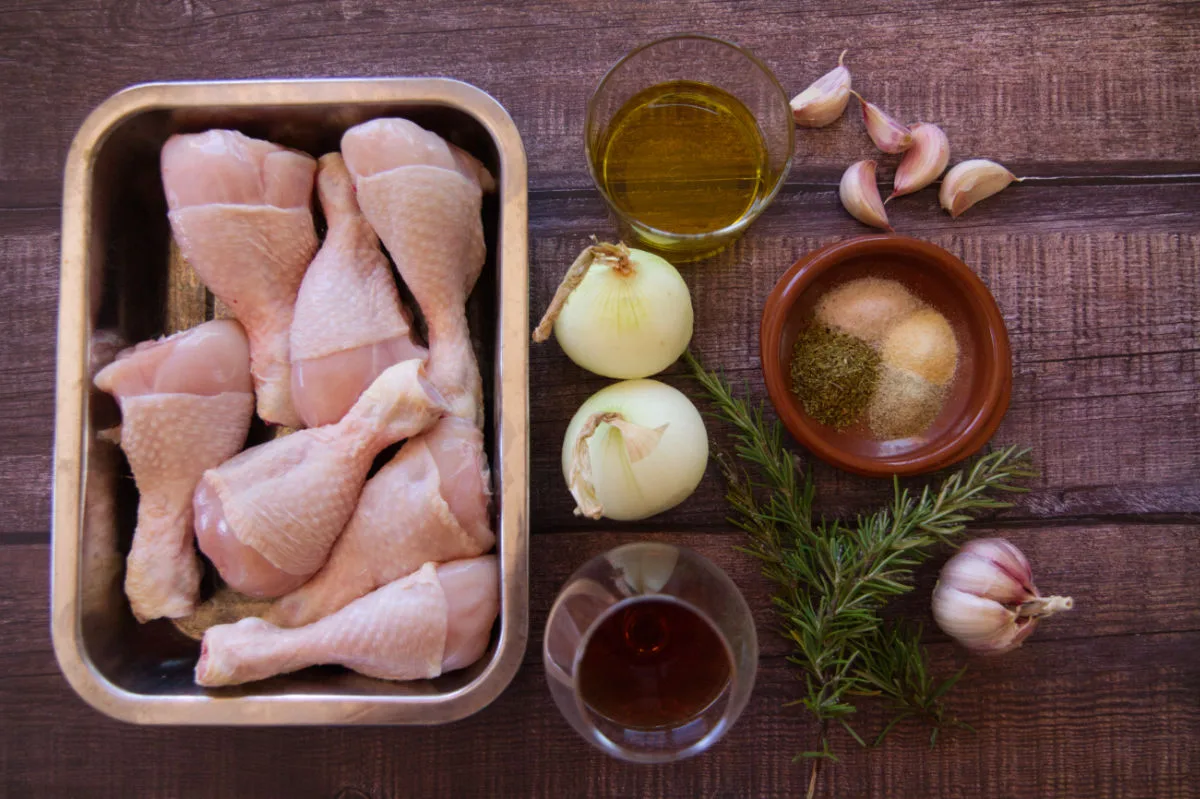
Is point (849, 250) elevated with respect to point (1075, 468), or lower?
elevated

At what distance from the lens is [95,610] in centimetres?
94

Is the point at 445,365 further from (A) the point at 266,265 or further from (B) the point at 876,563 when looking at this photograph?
(B) the point at 876,563

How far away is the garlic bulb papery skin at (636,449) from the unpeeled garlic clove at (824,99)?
0.42 metres

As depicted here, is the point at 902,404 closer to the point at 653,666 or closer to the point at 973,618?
the point at 973,618

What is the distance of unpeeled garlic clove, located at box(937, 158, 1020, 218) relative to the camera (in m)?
1.07

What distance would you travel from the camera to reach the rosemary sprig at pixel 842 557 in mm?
971

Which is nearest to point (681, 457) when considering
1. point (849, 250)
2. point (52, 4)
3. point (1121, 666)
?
point (849, 250)

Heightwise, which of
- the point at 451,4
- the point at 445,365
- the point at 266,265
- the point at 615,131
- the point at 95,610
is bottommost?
the point at 95,610

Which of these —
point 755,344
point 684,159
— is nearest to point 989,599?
point 755,344

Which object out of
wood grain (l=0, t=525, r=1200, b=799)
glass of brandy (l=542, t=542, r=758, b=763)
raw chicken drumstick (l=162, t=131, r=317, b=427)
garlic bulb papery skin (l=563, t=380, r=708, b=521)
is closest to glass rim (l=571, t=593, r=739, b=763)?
glass of brandy (l=542, t=542, r=758, b=763)

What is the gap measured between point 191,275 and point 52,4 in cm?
44

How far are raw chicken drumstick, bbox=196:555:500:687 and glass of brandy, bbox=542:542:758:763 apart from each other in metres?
0.11

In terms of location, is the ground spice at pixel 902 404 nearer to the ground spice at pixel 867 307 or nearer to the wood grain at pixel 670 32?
the ground spice at pixel 867 307

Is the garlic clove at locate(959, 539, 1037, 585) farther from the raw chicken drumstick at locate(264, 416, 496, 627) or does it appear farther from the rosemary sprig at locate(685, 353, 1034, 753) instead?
the raw chicken drumstick at locate(264, 416, 496, 627)
